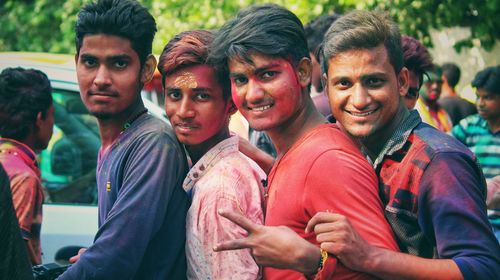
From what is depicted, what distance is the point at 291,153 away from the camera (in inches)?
105

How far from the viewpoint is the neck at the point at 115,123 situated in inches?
125

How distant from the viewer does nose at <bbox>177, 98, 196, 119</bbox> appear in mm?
3023

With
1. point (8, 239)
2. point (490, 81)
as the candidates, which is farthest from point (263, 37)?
point (490, 81)

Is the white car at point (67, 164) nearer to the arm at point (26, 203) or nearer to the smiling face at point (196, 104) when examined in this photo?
the arm at point (26, 203)

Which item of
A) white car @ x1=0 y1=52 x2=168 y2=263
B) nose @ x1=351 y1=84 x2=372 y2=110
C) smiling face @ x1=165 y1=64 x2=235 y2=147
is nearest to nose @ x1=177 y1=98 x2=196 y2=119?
smiling face @ x1=165 y1=64 x2=235 y2=147

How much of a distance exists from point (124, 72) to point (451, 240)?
150cm

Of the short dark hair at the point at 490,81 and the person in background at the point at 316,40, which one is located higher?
the person in background at the point at 316,40

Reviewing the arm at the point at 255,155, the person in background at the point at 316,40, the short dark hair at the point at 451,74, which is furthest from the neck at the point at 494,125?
the short dark hair at the point at 451,74

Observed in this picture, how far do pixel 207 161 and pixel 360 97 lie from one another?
642 mm

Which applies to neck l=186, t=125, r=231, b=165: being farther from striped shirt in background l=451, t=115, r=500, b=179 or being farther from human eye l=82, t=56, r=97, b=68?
striped shirt in background l=451, t=115, r=500, b=179

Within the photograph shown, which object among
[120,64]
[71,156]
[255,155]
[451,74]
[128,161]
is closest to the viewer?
[128,161]

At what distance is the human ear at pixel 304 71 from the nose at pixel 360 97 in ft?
0.76

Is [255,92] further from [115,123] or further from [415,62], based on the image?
[415,62]

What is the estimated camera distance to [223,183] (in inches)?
109
